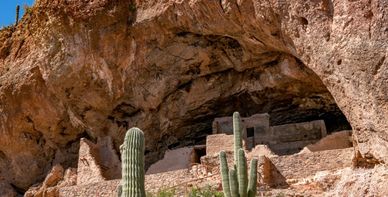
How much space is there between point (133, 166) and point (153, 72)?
997 cm

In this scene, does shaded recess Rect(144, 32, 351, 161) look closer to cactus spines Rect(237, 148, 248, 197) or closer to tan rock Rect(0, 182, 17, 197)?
tan rock Rect(0, 182, 17, 197)

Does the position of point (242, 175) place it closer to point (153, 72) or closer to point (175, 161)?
point (175, 161)

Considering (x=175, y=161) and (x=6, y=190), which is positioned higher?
(x=175, y=161)

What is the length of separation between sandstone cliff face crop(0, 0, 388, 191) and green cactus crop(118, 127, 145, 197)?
606cm

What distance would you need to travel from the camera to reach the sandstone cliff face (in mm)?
14758

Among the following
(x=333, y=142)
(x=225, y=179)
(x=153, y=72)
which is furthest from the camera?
(x=153, y=72)

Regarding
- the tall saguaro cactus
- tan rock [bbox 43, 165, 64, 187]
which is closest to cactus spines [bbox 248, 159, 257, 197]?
the tall saguaro cactus

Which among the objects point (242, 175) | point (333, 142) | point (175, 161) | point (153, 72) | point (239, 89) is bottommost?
point (242, 175)

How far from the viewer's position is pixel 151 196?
14.0 m

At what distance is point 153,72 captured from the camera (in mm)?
17766

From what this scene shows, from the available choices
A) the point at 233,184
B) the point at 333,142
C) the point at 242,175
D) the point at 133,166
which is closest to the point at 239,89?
the point at 333,142

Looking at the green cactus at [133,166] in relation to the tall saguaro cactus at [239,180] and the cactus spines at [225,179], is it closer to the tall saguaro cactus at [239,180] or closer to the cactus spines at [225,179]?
the tall saguaro cactus at [239,180]

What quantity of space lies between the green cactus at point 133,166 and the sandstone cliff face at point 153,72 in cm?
606

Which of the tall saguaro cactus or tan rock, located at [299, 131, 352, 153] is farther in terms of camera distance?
tan rock, located at [299, 131, 352, 153]
